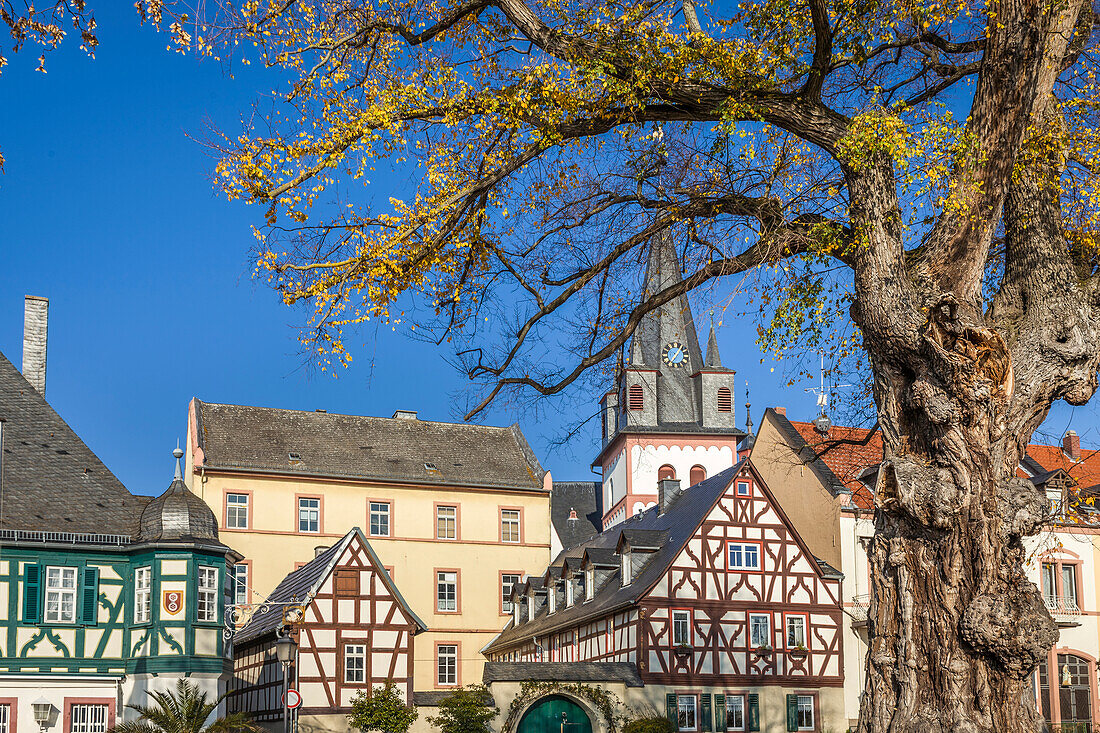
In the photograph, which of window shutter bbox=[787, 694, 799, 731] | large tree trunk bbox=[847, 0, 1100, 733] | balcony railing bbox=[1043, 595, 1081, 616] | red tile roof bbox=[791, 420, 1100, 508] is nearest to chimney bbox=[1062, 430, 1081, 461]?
red tile roof bbox=[791, 420, 1100, 508]

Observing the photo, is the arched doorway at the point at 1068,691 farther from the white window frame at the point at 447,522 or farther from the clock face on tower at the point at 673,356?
the clock face on tower at the point at 673,356

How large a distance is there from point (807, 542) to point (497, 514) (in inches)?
458

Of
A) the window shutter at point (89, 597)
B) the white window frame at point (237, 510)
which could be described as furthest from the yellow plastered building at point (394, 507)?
the window shutter at point (89, 597)

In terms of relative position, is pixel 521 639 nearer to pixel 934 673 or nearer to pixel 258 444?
pixel 258 444

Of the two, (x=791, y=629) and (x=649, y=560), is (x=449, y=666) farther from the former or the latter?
(x=791, y=629)

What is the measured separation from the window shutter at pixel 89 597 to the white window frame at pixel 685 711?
14365mm

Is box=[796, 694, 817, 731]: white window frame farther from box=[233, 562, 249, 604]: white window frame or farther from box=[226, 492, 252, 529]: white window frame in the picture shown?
box=[226, 492, 252, 529]: white window frame

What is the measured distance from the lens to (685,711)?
30.5 m

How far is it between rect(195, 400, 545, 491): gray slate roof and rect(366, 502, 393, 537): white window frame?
3.12ft

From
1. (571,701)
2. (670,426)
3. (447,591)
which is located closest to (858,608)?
(571,701)

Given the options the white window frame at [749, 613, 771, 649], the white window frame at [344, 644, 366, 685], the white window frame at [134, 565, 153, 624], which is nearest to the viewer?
the white window frame at [134, 565, 153, 624]

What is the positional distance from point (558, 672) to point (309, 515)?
47.9ft

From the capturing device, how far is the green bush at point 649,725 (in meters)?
28.1

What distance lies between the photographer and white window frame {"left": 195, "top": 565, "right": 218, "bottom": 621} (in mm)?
26234
